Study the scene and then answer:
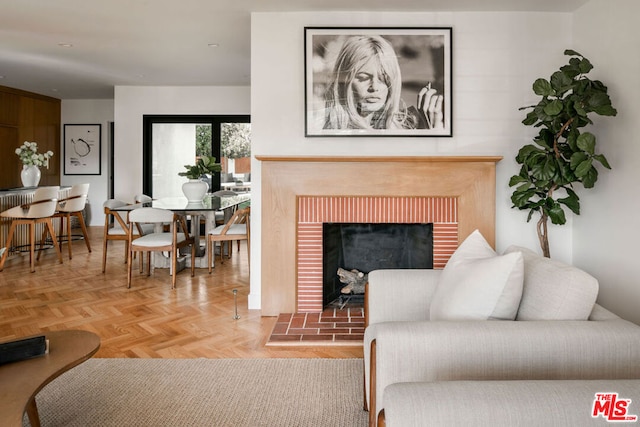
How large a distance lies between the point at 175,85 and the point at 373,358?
7.16 meters

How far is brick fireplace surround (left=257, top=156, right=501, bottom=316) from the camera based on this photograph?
3.88 meters

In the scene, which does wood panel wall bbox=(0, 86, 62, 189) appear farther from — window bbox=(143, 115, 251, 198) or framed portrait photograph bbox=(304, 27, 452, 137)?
framed portrait photograph bbox=(304, 27, 452, 137)

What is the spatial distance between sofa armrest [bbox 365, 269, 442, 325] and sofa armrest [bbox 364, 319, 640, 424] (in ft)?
2.72

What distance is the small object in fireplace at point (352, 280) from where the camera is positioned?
4203 mm

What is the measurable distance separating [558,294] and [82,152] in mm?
9460

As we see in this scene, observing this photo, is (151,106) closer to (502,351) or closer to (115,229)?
(115,229)

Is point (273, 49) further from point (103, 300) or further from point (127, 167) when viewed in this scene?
point (127, 167)

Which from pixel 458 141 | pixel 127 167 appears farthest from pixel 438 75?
pixel 127 167

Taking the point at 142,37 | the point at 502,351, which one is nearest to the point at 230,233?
the point at 142,37

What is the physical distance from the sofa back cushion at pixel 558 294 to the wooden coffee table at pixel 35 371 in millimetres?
1669

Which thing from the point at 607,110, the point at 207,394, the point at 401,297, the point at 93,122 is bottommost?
the point at 207,394

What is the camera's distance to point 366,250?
4227 millimetres

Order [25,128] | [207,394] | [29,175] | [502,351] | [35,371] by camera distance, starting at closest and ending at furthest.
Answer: [502,351] → [35,371] → [207,394] → [29,175] → [25,128]

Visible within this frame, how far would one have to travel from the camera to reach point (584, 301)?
1.62 metres
